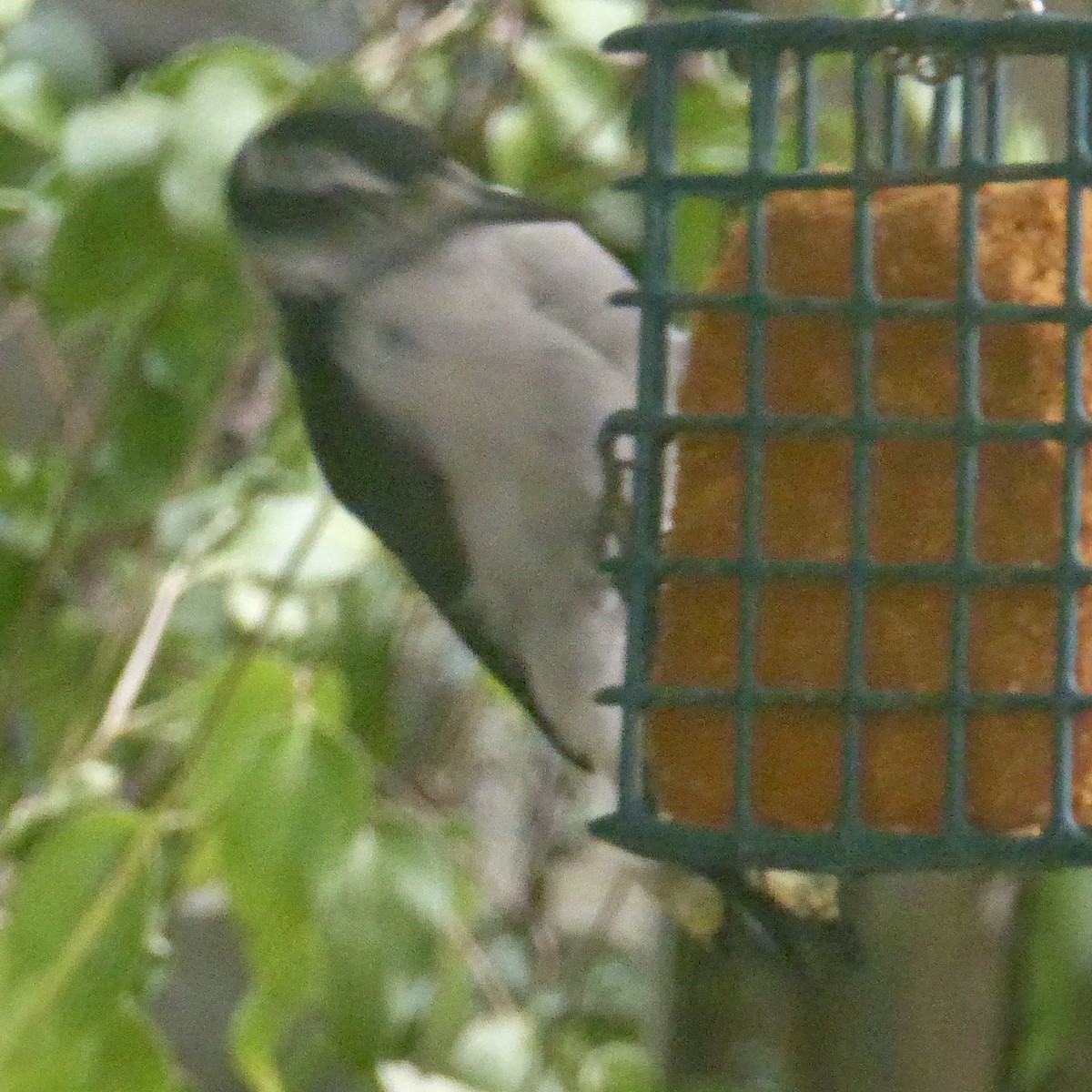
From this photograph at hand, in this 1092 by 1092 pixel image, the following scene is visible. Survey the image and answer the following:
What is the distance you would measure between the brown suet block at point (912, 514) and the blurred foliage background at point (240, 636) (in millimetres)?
287

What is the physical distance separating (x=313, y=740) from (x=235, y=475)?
0.43 meters

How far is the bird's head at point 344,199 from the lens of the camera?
0.98 m

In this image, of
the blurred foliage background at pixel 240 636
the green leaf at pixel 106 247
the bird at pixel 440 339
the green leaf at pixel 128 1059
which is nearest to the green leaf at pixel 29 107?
the blurred foliage background at pixel 240 636

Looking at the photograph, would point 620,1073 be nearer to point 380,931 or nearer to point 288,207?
point 380,931

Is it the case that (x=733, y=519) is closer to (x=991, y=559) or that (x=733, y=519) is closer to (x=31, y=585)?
(x=991, y=559)

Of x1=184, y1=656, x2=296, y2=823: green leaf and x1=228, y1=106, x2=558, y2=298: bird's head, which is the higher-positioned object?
x1=228, y1=106, x2=558, y2=298: bird's head

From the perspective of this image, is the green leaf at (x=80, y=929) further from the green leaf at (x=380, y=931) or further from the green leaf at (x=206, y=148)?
the green leaf at (x=206, y=148)

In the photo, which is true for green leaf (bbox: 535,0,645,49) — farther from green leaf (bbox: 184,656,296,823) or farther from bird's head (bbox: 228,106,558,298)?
green leaf (bbox: 184,656,296,823)

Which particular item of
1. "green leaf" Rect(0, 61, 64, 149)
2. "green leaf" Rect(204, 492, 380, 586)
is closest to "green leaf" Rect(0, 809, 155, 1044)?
"green leaf" Rect(204, 492, 380, 586)

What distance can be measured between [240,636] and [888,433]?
2.12 ft

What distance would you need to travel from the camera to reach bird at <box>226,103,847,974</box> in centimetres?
100

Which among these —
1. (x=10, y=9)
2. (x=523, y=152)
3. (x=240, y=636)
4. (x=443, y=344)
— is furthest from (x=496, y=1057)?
(x=10, y=9)

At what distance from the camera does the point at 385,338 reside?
1.05m

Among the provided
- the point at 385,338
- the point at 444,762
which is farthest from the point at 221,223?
the point at 444,762
